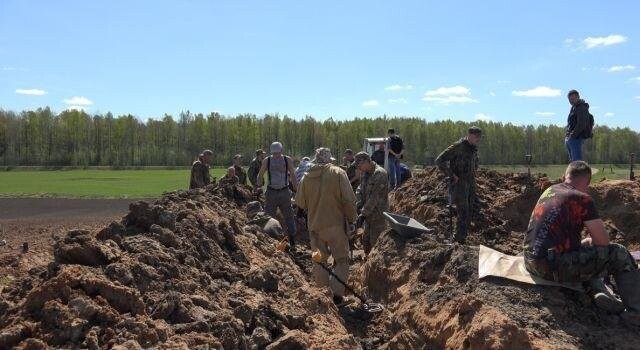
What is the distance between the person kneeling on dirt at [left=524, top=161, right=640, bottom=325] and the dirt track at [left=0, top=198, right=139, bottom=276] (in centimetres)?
813

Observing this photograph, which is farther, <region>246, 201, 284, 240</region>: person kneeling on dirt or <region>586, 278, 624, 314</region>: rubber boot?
<region>246, 201, 284, 240</region>: person kneeling on dirt

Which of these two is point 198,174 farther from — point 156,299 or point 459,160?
point 156,299

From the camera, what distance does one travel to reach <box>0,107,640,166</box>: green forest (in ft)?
242

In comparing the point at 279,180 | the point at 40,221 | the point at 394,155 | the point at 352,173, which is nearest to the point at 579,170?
the point at 279,180

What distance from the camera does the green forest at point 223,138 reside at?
7369cm

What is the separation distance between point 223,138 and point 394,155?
69.6 meters

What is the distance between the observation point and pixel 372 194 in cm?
855

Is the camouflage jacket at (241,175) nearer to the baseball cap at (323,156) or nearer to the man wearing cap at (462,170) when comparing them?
the man wearing cap at (462,170)

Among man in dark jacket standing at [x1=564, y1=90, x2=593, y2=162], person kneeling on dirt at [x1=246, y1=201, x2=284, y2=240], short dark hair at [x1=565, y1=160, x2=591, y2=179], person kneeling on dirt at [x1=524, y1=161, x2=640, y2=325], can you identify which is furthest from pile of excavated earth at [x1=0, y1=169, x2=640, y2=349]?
man in dark jacket standing at [x1=564, y1=90, x2=593, y2=162]

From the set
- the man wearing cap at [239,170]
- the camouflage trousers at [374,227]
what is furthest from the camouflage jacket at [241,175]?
the camouflage trousers at [374,227]

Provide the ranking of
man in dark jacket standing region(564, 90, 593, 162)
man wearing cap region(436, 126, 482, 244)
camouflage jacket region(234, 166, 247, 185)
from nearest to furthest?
man wearing cap region(436, 126, 482, 244)
man in dark jacket standing region(564, 90, 593, 162)
camouflage jacket region(234, 166, 247, 185)

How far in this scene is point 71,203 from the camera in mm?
24219

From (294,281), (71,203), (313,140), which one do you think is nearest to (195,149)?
(313,140)

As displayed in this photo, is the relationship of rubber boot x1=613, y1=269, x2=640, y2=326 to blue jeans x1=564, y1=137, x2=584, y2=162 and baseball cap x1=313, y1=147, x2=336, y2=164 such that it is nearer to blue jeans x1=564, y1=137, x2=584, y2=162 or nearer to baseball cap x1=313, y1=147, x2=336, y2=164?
baseball cap x1=313, y1=147, x2=336, y2=164
